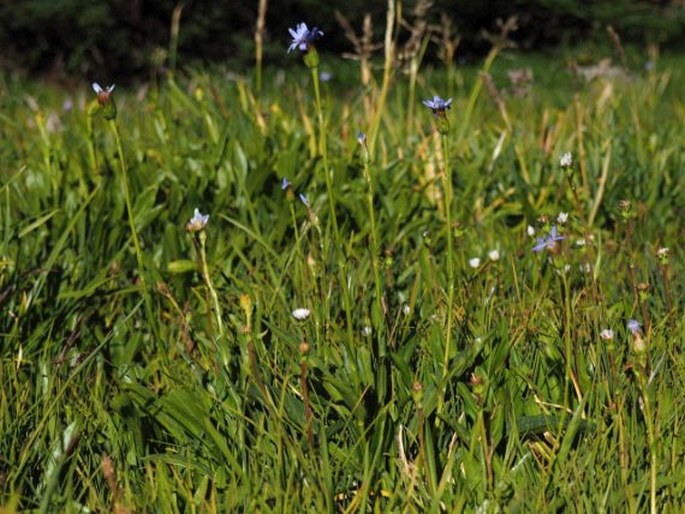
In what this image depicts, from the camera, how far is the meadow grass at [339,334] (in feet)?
4.88

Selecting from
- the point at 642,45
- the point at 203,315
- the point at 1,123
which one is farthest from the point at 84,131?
the point at 642,45

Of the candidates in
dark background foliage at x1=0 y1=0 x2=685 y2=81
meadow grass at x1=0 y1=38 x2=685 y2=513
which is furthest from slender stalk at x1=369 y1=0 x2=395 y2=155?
dark background foliage at x1=0 y1=0 x2=685 y2=81

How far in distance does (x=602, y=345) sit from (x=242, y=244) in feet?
3.30

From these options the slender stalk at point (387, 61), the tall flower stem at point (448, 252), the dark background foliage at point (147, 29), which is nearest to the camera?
the tall flower stem at point (448, 252)

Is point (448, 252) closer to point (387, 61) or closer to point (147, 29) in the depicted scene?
point (387, 61)

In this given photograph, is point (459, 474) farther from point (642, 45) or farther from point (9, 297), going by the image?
point (642, 45)

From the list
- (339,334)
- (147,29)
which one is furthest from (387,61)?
(147,29)

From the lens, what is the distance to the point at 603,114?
3.67 metres

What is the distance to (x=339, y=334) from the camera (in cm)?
169

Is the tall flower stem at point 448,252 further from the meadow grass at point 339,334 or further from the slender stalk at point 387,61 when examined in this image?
the slender stalk at point 387,61

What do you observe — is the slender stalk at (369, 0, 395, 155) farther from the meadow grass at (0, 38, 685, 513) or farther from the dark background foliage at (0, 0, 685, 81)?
the dark background foliage at (0, 0, 685, 81)

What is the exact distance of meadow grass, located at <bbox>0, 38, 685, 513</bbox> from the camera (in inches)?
58.6

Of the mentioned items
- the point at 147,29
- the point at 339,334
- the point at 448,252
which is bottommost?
the point at 147,29

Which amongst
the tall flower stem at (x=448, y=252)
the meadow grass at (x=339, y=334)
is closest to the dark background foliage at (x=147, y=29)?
the meadow grass at (x=339, y=334)
